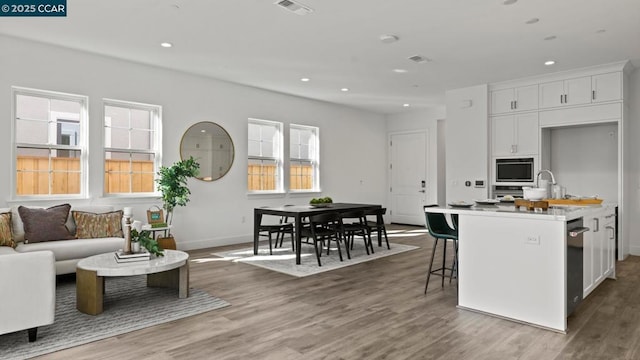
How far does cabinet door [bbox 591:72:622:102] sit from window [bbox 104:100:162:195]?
634 centimetres

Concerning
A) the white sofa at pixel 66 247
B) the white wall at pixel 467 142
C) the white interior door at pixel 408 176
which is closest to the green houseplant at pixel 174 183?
the white sofa at pixel 66 247

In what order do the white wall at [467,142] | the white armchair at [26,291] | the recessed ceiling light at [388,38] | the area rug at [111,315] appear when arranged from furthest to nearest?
the white wall at [467,142] < the recessed ceiling light at [388,38] < the area rug at [111,315] < the white armchair at [26,291]

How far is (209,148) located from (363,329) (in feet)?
14.6

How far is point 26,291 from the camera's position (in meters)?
2.70

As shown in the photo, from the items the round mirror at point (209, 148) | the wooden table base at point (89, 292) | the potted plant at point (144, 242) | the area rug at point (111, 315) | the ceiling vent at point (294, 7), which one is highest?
the ceiling vent at point (294, 7)

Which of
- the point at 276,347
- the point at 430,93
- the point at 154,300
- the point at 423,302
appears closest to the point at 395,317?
the point at 423,302

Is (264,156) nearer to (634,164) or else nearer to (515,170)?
(515,170)

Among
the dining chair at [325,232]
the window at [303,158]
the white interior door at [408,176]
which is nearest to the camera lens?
the dining chair at [325,232]

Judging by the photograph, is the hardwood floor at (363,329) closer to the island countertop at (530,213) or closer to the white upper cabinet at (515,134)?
the island countertop at (530,213)

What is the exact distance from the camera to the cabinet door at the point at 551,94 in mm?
6086

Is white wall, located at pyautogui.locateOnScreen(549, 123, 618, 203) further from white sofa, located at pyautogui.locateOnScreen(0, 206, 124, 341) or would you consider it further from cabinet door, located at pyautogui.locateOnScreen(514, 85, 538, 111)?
white sofa, located at pyautogui.locateOnScreen(0, 206, 124, 341)

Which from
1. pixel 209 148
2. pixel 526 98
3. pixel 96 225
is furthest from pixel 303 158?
pixel 96 225

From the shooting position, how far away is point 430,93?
297 inches

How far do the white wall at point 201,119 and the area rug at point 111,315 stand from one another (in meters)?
1.84
